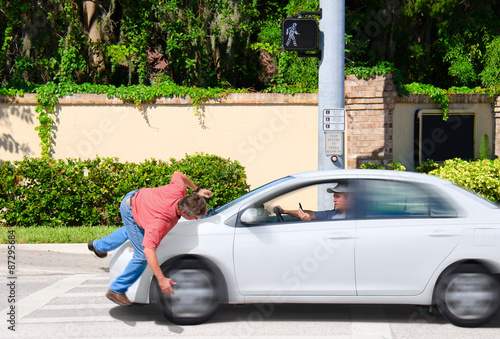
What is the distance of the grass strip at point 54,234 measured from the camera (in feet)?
33.5

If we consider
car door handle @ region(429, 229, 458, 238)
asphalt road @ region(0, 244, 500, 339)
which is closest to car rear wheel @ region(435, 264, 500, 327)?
asphalt road @ region(0, 244, 500, 339)

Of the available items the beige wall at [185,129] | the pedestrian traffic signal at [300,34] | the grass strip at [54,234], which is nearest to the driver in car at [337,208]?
the pedestrian traffic signal at [300,34]

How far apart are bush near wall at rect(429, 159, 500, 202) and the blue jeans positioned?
7.02 m

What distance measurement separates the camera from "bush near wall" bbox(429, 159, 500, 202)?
453 inches

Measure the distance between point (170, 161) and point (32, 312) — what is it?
602 centimetres

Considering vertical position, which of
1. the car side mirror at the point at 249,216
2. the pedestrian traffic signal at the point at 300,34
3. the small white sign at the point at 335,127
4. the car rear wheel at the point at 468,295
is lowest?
the car rear wheel at the point at 468,295

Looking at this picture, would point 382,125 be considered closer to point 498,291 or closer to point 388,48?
point 388,48

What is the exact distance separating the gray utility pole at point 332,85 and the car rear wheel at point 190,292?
3.82 metres

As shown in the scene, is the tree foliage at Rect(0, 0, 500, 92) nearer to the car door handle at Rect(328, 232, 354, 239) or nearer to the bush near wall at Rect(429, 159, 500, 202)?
the bush near wall at Rect(429, 159, 500, 202)

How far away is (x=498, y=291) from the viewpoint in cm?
593

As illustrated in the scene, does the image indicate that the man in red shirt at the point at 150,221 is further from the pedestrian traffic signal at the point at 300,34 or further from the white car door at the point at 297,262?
the pedestrian traffic signal at the point at 300,34

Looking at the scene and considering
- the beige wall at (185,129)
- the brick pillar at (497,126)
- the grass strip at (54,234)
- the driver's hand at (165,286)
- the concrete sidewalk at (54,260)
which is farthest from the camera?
the brick pillar at (497,126)

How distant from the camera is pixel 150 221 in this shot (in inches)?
231

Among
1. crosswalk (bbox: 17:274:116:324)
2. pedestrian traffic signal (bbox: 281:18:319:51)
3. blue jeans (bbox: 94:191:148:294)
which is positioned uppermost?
pedestrian traffic signal (bbox: 281:18:319:51)
